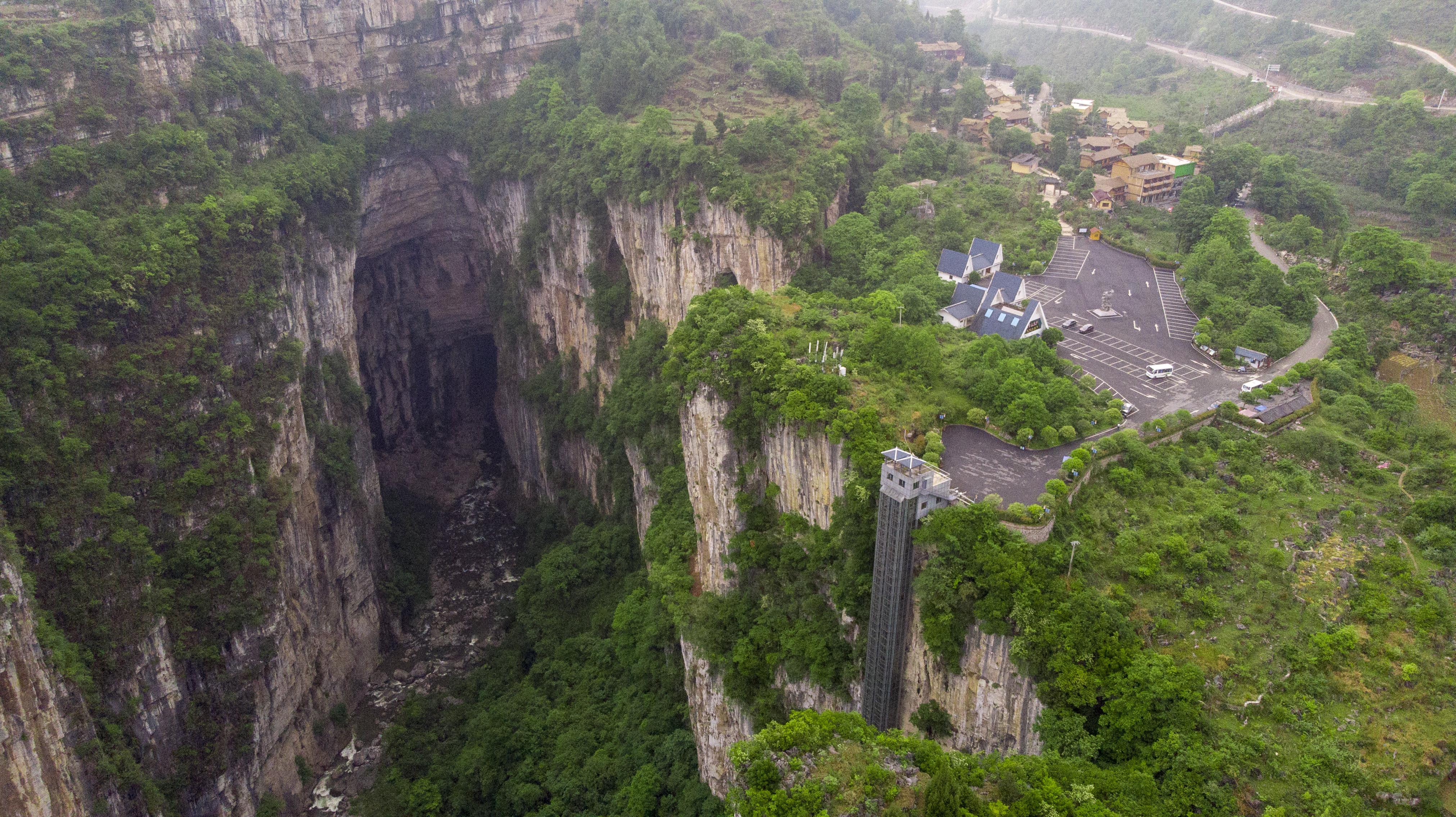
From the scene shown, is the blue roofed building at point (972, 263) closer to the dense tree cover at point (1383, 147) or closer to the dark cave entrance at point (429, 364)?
the dense tree cover at point (1383, 147)

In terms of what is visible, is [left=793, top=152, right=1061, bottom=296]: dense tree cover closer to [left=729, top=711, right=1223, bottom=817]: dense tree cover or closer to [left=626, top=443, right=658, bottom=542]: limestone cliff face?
[left=626, top=443, right=658, bottom=542]: limestone cliff face

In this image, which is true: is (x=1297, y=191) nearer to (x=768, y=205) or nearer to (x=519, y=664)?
(x=768, y=205)

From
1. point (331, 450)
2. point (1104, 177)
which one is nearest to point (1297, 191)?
point (1104, 177)

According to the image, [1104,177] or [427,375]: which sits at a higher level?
[1104,177]

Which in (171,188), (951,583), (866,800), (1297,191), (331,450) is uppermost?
(171,188)

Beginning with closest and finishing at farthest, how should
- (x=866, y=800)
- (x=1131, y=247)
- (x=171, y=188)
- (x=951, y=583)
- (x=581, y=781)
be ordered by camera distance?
(x=866, y=800)
(x=951, y=583)
(x=581, y=781)
(x=171, y=188)
(x=1131, y=247)

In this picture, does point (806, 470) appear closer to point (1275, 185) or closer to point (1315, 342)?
point (1315, 342)

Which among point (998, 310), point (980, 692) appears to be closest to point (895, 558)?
point (980, 692)
